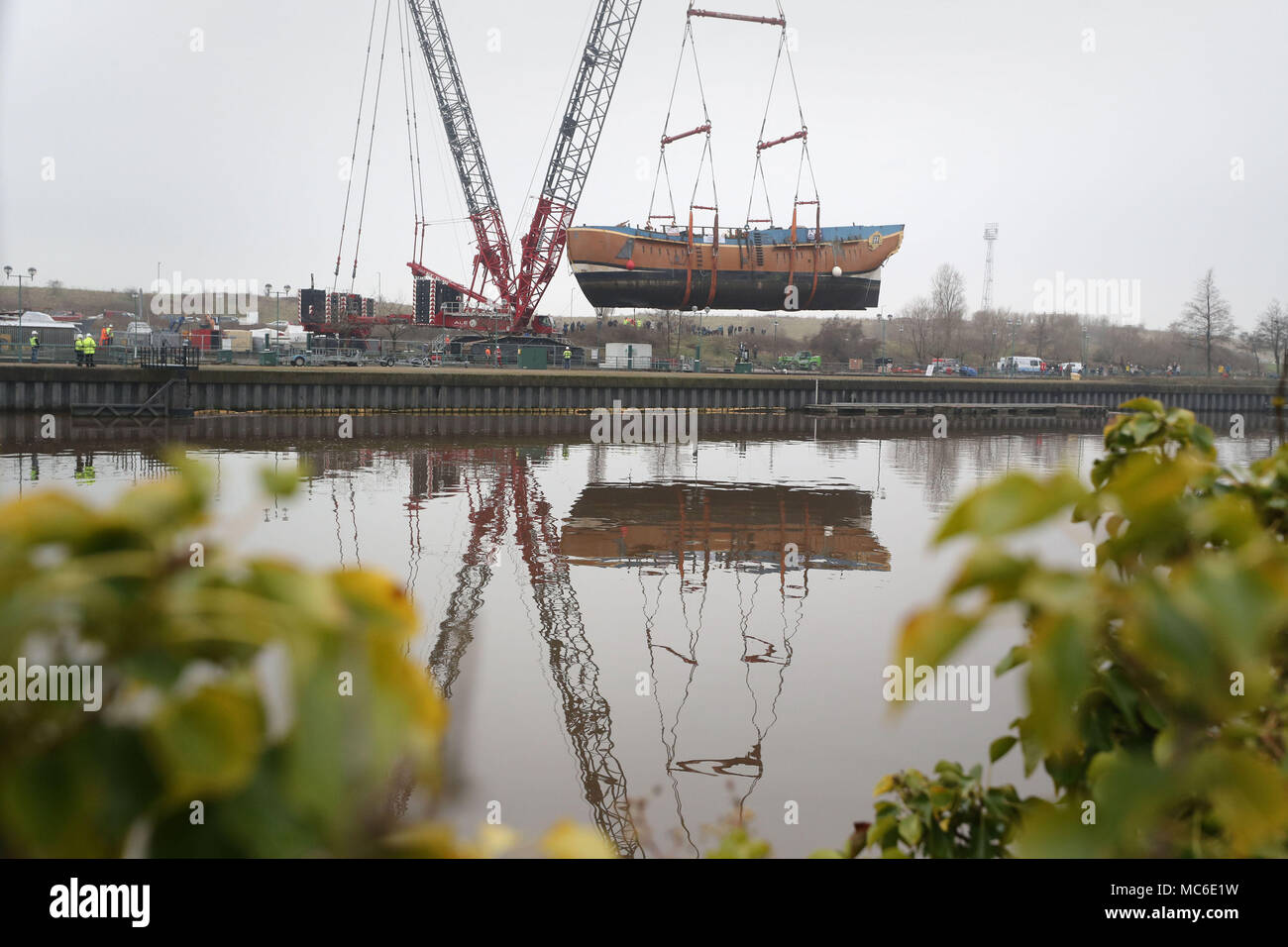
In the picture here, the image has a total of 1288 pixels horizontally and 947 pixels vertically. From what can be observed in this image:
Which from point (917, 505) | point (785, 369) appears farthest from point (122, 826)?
point (785, 369)

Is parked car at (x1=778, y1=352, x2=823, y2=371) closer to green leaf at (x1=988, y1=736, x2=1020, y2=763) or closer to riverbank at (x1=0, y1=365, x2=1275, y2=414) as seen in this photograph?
riverbank at (x1=0, y1=365, x2=1275, y2=414)

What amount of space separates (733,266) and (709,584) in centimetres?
4852

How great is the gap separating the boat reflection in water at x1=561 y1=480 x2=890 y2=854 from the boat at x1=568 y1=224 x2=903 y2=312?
3596 cm

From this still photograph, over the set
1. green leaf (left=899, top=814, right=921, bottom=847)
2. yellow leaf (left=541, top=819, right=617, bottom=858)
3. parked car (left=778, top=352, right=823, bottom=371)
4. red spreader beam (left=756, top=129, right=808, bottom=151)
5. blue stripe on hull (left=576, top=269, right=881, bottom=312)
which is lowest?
green leaf (left=899, top=814, right=921, bottom=847)

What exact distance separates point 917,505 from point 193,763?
20192mm

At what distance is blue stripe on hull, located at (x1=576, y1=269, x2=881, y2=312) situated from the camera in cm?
5666

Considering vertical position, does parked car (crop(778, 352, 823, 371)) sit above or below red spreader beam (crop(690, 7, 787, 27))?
below

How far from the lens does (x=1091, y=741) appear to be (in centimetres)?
169

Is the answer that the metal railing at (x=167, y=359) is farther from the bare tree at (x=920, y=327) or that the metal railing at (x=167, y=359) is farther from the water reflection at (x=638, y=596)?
the bare tree at (x=920, y=327)

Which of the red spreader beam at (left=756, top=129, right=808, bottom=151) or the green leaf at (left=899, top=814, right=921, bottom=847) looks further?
the red spreader beam at (left=756, top=129, right=808, bottom=151)

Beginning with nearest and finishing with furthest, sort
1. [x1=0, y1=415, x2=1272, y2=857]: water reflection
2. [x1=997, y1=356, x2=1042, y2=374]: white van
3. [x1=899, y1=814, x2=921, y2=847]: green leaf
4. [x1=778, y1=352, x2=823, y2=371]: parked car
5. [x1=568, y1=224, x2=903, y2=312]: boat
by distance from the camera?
[x1=899, y1=814, x2=921, y2=847]: green leaf
[x1=0, y1=415, x2=1272, y2=857]: water reflection
[x1=568, y1=224, x2=903, y2=312]: boat
[x1=778, y1=352, x2=823, y2=371]: parked car
[x1=997, y1=356, x2=1042, y2=374]: white van

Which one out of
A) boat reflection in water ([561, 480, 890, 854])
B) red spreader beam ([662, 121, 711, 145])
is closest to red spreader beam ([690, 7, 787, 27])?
red spreader beam ([662, 121, 711, 145])

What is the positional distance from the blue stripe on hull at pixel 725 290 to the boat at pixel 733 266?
0.20ft

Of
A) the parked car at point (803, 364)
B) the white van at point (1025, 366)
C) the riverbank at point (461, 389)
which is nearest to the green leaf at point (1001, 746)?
the riverbank at point (461, 389)
